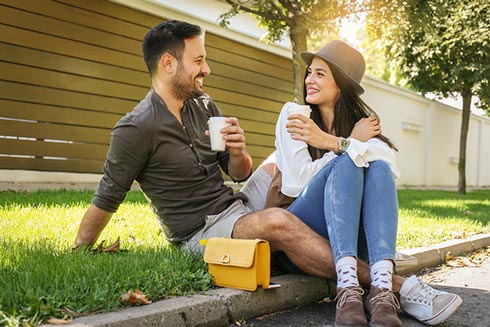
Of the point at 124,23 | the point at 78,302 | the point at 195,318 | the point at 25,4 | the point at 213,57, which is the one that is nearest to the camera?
the point at 78,302

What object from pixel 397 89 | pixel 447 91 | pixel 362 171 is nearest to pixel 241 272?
pixel 362 171

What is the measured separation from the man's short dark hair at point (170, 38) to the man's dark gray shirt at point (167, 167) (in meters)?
0.25

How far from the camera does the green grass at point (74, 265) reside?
2.58m

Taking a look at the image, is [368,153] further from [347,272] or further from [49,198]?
[49,198]

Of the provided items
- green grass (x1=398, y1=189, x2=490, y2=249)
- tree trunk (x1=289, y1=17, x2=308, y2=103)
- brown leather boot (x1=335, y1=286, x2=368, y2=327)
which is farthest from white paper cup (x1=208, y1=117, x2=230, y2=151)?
tree trunk (x1=289, y1=17, x2=308, y2=103)

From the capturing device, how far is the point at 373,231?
316 cm

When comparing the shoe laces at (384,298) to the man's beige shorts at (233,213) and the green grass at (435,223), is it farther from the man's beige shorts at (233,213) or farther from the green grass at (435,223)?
the green grass at (435,223)

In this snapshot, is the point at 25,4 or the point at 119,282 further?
the point at 25,4

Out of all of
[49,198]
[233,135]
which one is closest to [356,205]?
[233,135]

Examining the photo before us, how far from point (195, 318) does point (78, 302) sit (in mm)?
564

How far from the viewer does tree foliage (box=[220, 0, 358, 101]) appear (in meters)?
7.99

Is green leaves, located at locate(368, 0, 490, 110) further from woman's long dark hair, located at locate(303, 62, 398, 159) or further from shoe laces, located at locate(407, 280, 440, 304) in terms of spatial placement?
shoe laces, located at locate(407, 280, 440, 304)

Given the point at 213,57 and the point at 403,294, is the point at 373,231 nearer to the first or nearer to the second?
the point at 403,294

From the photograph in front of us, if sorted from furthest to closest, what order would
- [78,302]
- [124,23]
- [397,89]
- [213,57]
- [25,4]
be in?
[397,89] < [213,57] < [124,23] < [25,4] < [78,302]
